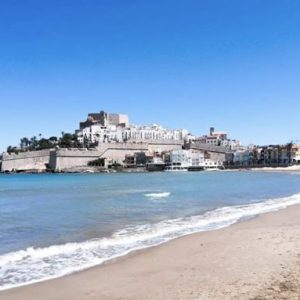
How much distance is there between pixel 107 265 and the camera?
1099cm

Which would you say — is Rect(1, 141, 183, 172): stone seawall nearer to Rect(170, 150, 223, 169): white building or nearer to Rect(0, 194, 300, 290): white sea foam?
Rect(170, 150, 223, 169): white building

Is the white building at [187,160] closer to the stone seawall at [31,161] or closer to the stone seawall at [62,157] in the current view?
the stone seawall at [62,157]

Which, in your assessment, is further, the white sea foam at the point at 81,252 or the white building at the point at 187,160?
the white building at the point at 187,160

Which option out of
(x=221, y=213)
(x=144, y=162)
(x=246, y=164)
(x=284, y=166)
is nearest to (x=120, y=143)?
(x=144, y=162)

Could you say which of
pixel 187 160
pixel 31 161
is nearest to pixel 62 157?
pixel 31 161

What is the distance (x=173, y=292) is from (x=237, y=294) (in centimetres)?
108

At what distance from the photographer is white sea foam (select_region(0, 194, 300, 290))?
33.8ft

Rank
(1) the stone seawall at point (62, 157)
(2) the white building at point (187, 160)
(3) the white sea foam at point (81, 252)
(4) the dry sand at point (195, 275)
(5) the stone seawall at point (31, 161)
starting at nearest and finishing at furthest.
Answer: (4) the dry sand at point (195, 275) → (3) the white sea foam at point (81, 252) → (1) the stone seawall at point (62, 157) → (2) the white building at point (187, 160) → (5) the stone seawall at point (31, 161)

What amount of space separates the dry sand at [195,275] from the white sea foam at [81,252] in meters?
0.61

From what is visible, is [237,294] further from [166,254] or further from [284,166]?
[284,166]

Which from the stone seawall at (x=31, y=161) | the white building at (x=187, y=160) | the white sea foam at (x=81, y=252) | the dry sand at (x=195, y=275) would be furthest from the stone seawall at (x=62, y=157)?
the dry sand at (x=195, y=275)

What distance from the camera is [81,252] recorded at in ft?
42.7

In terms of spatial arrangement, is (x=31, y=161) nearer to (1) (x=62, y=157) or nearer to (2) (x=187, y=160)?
(1) (x=62, y=157)

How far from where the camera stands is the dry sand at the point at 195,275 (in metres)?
7.83
